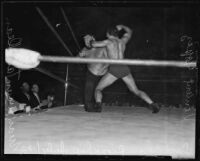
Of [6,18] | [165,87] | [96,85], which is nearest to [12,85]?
[6,18]

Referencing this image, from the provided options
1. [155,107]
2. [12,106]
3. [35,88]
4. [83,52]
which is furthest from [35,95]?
[155,107]

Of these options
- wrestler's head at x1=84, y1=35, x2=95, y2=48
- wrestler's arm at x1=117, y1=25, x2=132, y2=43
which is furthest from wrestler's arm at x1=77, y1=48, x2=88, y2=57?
wrestler's arm at x1=117, y1=25, x2=132, y2=43

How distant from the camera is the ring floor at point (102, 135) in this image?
1.51 meters

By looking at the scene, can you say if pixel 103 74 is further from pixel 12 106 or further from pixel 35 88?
pixel 12 106

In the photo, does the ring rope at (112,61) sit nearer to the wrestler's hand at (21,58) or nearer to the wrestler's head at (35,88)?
the wrestler's hand at (21,58)

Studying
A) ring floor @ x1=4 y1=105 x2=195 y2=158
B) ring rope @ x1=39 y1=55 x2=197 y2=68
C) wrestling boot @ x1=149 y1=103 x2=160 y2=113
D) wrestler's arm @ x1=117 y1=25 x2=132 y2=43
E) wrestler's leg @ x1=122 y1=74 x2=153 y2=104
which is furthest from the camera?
wrestling boot @ x1=149 y1=103 x2=160 y2=113

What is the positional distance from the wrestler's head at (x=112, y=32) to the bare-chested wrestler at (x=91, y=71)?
9cm

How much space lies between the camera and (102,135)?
162 cm

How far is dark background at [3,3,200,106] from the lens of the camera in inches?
63.2

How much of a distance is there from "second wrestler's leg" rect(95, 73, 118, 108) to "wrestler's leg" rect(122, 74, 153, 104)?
86mm

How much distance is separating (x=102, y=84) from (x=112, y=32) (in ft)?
1.04

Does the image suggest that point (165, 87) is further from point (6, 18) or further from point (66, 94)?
point (6, 18)

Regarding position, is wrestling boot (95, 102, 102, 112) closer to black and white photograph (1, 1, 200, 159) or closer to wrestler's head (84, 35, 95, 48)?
black and white photograph (1, 1, 200, 159)

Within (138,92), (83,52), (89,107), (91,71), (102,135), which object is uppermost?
(83,52)
